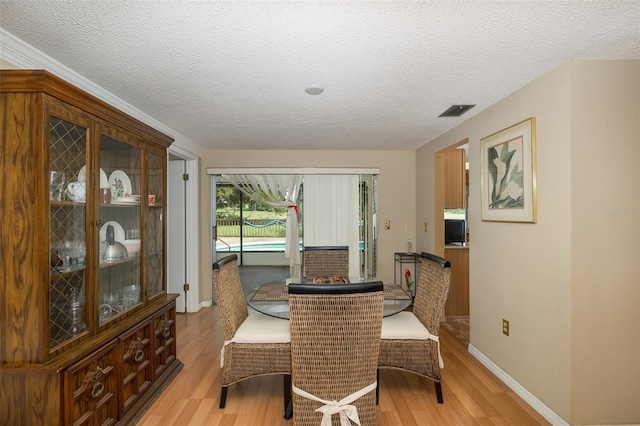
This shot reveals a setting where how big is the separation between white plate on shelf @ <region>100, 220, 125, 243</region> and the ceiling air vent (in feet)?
8.82

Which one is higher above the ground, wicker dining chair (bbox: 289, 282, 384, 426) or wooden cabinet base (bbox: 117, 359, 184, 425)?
wicker dining chair (bbox: 289, 282, 384, 426)

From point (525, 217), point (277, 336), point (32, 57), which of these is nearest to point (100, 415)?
point (277, 336)

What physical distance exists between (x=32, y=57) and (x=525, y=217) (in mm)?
3161

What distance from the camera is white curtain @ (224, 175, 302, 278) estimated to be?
17.6 feet

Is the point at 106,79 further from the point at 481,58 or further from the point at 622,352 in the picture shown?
the point at 622,352

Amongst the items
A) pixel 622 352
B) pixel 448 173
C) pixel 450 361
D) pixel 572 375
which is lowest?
pixel 450 361

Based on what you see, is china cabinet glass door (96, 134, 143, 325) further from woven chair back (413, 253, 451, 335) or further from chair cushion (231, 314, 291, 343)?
woven chair back (413, 253, 451, 335)

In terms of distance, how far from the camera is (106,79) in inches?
85.5

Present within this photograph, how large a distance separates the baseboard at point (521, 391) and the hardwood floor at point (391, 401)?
35mm

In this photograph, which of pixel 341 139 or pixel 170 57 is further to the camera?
pixel 341 139

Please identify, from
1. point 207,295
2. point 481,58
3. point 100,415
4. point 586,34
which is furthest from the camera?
point 207,295

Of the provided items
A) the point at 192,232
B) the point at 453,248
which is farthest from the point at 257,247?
the point at 453,248

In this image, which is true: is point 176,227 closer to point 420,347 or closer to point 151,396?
point 151,396

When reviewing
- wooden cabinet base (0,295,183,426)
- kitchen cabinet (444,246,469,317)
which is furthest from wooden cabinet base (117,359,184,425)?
kitchen cabinet (444,246,469,317)
